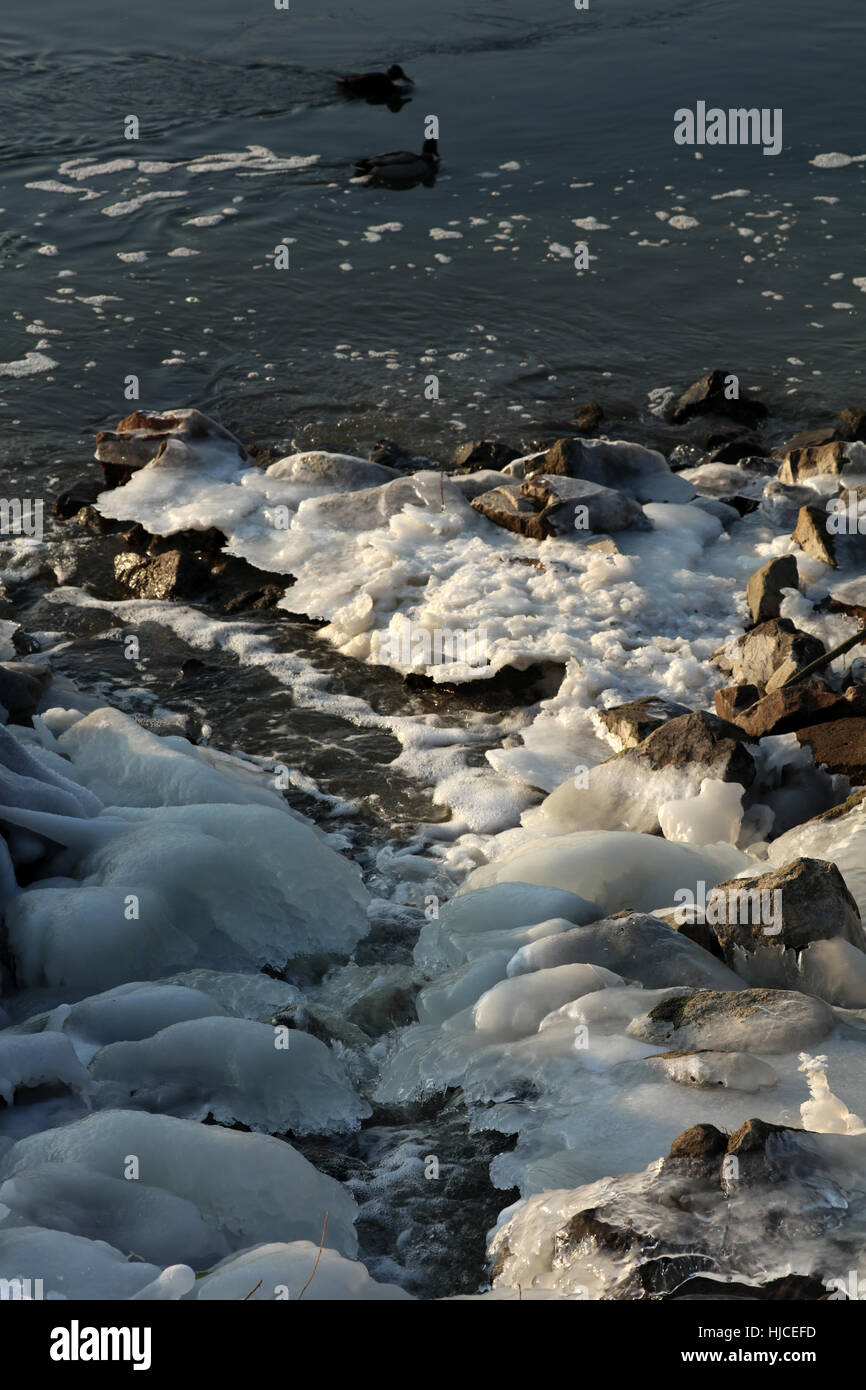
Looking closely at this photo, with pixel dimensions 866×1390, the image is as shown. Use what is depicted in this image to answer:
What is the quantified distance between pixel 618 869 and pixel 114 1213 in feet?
8.07

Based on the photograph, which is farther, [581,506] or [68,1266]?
[581,506]

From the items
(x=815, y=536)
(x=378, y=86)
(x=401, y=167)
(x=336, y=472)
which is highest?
(x=378, y=86)

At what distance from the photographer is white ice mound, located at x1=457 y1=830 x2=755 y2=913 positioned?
5250mm

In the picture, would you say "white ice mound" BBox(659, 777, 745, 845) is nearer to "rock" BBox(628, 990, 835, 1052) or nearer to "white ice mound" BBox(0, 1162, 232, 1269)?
"rock" BBox(628, 990, 835, 1052)

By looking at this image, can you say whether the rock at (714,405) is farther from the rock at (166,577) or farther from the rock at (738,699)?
the rock at (738,699)

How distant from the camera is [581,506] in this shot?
8.41 metres

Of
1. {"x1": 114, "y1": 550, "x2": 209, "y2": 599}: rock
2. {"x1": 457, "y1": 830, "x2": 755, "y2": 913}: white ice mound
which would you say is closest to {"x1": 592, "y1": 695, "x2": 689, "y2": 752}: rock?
{"x1": 457, "y1": 830, "x2": 755, "y2": 913}: white ice mound

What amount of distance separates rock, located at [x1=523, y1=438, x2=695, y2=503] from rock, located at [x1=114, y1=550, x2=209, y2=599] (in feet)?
7.56

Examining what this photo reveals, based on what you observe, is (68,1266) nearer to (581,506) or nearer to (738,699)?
(738,699)

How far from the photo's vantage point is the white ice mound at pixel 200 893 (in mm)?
4801

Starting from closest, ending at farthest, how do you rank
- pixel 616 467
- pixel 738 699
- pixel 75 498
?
1. pixel 738 699
2. pixel 616 467
3. pixel 75 498

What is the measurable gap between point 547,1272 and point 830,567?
17.7 ft

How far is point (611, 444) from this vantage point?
9117 millimetres

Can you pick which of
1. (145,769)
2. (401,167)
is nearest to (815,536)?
(145,769)
